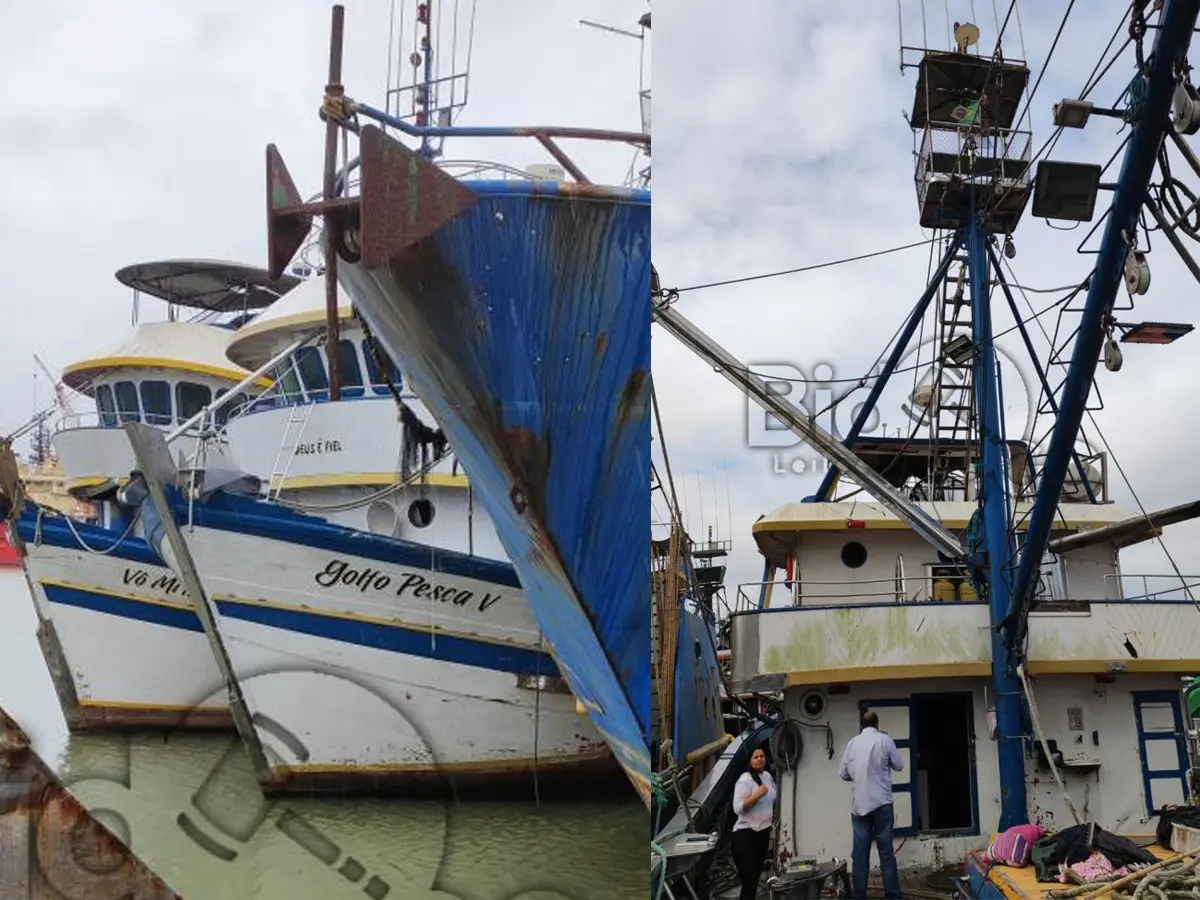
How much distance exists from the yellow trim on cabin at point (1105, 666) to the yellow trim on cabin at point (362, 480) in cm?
309

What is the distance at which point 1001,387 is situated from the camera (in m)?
4.82

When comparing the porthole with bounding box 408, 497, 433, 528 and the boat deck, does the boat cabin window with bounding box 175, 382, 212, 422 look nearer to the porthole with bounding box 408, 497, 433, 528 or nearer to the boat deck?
the porthole with bounding box 408, 497, 433, 528

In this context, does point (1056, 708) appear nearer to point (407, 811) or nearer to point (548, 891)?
point (548, 891)

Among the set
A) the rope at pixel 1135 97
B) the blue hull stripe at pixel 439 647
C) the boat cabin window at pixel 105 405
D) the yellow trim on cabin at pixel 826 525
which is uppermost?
the rope at pixel 1135 97

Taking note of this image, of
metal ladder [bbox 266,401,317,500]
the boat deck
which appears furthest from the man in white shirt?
metal ladder [bbox 266,401,317,500]

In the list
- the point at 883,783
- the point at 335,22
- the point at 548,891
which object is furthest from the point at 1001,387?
the point at 335,22

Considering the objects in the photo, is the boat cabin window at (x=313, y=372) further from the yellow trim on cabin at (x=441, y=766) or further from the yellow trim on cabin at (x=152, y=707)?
the yellow trim on cabin at (x=152, y=707)

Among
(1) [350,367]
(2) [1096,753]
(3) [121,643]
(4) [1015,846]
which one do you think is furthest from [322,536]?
(2) [1096,753]

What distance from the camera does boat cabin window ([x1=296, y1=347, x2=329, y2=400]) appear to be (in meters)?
5.79

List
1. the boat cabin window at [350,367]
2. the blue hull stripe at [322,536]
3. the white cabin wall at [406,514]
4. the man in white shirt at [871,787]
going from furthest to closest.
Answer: the boat cabin window at [350,367]
the white cabin wall at [406,514]
the blue hull stripe at [322,536]
the man in white shirt at [871,787]

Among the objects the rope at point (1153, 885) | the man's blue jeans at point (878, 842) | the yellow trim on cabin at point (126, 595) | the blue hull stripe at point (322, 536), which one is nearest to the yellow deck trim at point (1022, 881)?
the rope at point (1153, 885)

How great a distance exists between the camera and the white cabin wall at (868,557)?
232 inches

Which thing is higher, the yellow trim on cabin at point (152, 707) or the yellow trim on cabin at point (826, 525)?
the yellow trim on cabin at point (826, 525)

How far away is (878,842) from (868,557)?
240cm
